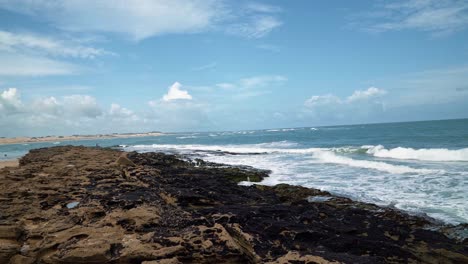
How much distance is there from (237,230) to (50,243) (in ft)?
9.78

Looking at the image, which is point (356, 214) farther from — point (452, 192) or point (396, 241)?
point (452, 192)

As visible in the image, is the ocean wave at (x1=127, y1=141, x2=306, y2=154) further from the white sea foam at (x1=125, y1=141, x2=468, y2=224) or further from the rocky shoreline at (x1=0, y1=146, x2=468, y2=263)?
the rocky shoreline at (x1=0, y1=146, x2=468, y2=263)

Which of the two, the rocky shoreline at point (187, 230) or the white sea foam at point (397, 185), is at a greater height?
the rocky shoreline at point (187, 230)

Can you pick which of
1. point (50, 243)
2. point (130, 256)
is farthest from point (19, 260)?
point (130, 256)

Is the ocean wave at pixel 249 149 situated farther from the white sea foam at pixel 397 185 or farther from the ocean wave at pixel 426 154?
the white sea foam at pixel 397 185

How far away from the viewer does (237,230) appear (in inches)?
218

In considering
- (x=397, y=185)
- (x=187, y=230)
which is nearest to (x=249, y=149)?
(x=397, y=185)

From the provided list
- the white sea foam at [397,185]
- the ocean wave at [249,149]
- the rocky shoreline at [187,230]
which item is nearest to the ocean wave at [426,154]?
the white sea foam at [397,185]

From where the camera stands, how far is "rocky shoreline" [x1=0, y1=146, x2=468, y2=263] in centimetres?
454

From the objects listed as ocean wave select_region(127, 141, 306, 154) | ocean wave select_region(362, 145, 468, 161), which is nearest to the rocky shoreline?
ocean wave select_region(362, 145, 468, 161)

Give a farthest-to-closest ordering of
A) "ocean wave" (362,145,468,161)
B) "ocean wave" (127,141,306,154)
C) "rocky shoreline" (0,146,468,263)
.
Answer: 1. "ocean wave" (127,141,306,154)
2. "ocean wave" (362,145,468,161)
3. "rocky shoreline" (0,146,468,263)

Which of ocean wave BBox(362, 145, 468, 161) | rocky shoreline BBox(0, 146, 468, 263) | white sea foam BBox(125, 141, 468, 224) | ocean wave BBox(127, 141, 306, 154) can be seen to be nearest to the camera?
rocky shoreline BBox(0, 146, 468, 263)

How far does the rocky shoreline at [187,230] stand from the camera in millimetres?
4543

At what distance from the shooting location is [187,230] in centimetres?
504
